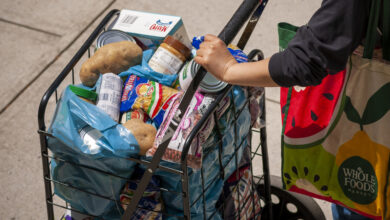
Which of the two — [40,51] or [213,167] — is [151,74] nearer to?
[213,167]

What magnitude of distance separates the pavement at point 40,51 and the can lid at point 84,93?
4.08 feet

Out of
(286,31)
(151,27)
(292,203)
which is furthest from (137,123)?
(292,203)

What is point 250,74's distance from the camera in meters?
1.57

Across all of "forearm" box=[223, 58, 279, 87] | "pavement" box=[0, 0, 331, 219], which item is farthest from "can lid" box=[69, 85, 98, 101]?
"pavement" box=[0, 0, 331, 219]

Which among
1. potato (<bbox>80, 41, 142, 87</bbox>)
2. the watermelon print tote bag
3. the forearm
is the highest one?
potato (<bbox>80, 41, 142, 87</bbox>)

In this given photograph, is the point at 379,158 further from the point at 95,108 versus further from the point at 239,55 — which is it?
the point at 95,108

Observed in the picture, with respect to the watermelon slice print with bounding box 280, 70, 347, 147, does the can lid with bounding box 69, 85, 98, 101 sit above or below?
above

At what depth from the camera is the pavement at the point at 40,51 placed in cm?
299

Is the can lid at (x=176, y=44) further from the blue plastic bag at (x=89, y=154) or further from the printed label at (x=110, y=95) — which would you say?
the blue plastic bag at (x=89, y=154)

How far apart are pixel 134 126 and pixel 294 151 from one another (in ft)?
2.04

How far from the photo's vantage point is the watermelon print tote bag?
1.65 m

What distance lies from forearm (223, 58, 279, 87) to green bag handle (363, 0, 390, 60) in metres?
0.29

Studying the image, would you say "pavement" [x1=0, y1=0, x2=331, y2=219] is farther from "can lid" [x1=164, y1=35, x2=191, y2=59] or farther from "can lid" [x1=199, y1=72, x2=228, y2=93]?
"can lid" [x1=199, y1=72, x2=228, y2=93]

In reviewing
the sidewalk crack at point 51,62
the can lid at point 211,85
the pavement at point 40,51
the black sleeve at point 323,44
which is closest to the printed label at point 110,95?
the can lid at point 211,85
